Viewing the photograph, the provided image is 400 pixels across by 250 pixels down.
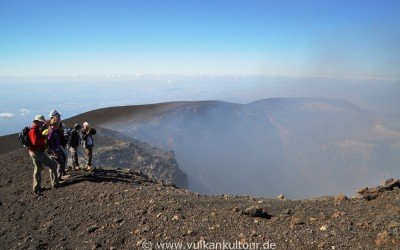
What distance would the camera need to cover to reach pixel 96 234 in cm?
652

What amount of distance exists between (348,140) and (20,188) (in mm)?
61171

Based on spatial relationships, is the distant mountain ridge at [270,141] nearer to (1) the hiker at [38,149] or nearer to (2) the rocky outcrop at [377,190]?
(1) the hiker at [38,149]

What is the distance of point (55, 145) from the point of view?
9578 mm

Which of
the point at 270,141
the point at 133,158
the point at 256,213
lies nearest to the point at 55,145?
the point at 256,213

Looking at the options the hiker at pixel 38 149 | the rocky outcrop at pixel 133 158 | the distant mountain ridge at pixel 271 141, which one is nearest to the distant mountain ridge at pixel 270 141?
the distant mountain ridge at pixel 271 141

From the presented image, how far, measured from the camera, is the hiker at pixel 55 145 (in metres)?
9.46

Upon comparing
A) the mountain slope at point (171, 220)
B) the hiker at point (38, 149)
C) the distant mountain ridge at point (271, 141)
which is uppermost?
the hiker at point (38, 149)

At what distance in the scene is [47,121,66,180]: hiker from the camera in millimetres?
9461

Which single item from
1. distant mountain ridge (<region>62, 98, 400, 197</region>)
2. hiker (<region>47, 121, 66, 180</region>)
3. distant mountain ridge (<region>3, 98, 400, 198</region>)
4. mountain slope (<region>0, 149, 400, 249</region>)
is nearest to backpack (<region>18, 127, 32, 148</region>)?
hiker (<region>47, 121, 66, 180</region>)

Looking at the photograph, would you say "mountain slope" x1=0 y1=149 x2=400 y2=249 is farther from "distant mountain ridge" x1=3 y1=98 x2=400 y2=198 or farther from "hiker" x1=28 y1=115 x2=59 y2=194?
"distant mountain ridge" x1=3 y1=98 x2=400 y2=198

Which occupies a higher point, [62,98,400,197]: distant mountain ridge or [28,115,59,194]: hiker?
[28,115,59,194]: hiker

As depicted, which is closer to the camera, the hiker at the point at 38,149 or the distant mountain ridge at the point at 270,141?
the hiker at the point at 38,149

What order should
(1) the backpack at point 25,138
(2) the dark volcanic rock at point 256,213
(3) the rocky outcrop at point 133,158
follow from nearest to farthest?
(2) the dark volcanic rock at point 256,213 → (1) the backpack at point 25,138 → (3) the rocky outcrop at point 133,158

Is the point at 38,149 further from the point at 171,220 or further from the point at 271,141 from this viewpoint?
the point at 271,141
